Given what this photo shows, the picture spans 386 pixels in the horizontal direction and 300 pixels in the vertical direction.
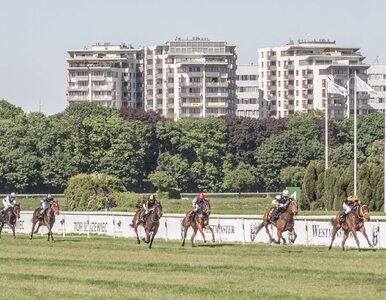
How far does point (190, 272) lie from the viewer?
34344mm

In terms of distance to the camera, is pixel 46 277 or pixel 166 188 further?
pixel 166 188

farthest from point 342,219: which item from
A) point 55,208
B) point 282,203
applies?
point 55,208

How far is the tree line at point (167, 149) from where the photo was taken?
14062 centimetres

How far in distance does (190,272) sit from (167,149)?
120 m

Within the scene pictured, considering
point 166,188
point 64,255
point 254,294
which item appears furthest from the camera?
point 166,188

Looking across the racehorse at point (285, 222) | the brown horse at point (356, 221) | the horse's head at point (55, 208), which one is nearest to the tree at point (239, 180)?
the horse's head at point (55, 208)

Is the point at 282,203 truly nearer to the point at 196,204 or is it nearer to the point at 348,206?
the point at 348,206

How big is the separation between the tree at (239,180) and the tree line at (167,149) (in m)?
0.10

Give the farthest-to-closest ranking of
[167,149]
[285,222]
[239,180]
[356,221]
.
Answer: [167,149]
[239,180]
[285,222]
[356,221]

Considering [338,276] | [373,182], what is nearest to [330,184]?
[373,182]

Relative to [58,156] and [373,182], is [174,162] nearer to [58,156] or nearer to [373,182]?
[58,156]

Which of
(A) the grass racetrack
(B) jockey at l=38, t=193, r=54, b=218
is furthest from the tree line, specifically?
(A) the grass racetrack

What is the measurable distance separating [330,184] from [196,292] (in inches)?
1787

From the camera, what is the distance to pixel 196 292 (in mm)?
29219
